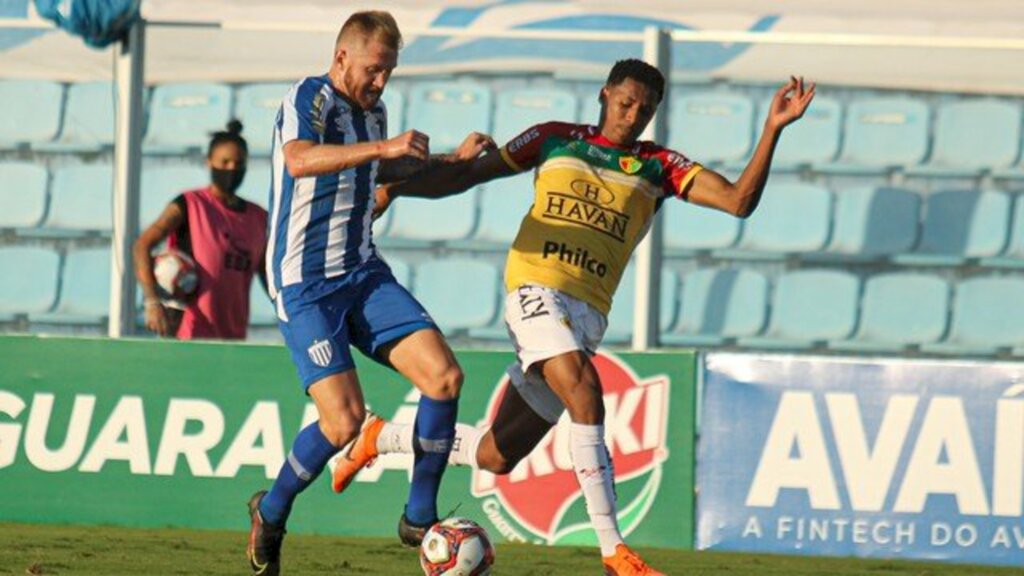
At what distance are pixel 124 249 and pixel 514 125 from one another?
3007 mm

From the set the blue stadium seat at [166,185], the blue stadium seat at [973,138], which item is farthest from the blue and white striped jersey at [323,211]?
the blue stadium seat at [166,185]

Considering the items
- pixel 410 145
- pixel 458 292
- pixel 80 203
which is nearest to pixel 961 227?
pixel 458 292

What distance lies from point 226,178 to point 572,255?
3.71m

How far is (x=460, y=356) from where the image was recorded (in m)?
11.0

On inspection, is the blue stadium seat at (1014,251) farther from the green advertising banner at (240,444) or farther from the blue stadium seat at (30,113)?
the blue stadium seat at (30,113)

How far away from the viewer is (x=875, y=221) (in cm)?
1277

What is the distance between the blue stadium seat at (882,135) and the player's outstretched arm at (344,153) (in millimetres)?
5755

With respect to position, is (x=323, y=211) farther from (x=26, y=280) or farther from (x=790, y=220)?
(x=790, y=220)

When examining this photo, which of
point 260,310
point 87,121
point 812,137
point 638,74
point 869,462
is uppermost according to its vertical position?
point 638,74

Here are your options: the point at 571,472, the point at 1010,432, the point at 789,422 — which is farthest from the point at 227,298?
the point at 1010,432

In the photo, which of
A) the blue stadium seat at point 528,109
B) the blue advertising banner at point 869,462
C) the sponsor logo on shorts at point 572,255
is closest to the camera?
the sponsor logo on shorts at point 572,255

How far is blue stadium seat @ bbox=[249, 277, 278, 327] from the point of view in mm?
12978

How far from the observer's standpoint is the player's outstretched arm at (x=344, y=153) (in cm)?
724

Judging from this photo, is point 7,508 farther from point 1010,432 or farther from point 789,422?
point 1010,432
